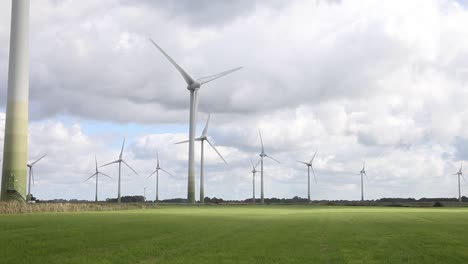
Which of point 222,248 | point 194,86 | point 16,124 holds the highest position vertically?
point 194,86

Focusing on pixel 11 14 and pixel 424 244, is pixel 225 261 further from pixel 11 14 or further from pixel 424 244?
pixel 11 14

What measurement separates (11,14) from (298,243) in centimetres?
7027

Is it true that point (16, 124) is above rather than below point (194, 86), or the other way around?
below

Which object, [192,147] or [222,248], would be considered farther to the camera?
[192,147]

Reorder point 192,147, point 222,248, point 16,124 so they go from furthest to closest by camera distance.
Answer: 1. point 192,147
2. point 16,124
3. point 222,248

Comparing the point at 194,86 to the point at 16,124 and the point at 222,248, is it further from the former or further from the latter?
the point at 222,248

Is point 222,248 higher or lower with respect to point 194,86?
lower

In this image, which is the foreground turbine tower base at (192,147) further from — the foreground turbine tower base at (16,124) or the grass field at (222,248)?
the grass field at (222,248)

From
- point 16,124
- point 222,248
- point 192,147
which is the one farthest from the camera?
point 192,147

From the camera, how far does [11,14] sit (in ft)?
284

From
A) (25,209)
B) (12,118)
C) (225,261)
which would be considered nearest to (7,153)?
(12,118)

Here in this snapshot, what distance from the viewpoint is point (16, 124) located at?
82.2 m

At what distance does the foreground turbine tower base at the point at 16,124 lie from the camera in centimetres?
8206

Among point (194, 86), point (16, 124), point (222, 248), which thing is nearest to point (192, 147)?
point (194, 86)
